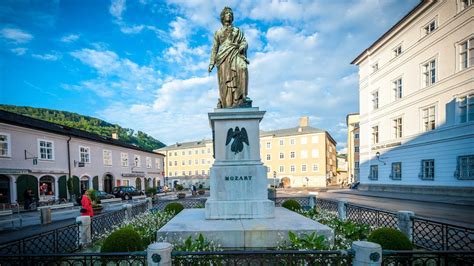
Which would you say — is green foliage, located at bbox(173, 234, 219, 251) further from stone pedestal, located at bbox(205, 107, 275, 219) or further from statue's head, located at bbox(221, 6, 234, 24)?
statue's head, located at bbox(221, 6, 234, 24)

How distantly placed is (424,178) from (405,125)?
18.8ft

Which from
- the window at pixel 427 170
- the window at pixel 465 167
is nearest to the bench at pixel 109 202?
the window at pixel 427 170

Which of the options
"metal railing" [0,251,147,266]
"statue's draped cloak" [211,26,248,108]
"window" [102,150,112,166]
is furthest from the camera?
"window" [102,150,112,166]

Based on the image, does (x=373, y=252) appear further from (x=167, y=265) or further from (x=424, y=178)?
(x=424, y=178)

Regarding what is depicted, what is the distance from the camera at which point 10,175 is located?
2112 cm

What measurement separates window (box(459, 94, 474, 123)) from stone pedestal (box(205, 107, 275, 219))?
1952 centimetres

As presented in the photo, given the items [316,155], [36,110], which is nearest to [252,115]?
[316,155]

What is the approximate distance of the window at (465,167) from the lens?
18.0 meters

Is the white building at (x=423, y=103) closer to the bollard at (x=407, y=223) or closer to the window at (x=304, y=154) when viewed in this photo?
the bollard at (x=407, y=223)

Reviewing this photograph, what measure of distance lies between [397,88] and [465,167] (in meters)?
11.1

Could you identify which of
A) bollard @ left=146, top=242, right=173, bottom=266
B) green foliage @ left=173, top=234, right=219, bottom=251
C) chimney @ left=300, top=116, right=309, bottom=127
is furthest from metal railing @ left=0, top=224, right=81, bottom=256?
chimney @ left=300, top=116, right=309, bottom=127

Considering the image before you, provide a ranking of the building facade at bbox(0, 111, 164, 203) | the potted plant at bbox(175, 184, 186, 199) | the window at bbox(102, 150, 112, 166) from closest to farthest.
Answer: the building facade at bbox(0, 111, 164, 203) < the potted plant at bbox(175, 184, 186, 199) < the window at bbox(102, 150, 112, 166)

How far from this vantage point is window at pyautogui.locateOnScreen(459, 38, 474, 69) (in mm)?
17984

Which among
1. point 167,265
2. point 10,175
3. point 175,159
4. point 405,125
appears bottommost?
point 175,159
